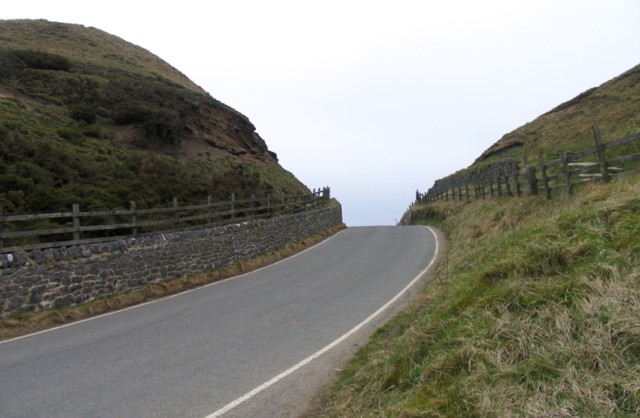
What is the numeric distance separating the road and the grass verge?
583 millimetres

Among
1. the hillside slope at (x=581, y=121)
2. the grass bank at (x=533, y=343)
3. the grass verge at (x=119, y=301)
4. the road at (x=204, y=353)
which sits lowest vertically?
the road at (x=204, y=353)

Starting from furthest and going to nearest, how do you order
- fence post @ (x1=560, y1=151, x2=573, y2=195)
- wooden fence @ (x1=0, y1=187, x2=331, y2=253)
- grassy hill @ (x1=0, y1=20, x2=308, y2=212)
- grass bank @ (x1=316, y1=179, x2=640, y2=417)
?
grassy hill @ (x1=0, y1=20, x2=308, y2=212), fence post @ (x1=560, y1=151, x2=573, y2=195), wooden fence @ (x1=0, y1=187, x2=331, y2=253), grass bank @ (x1=316, y1=179, x2=640, y2=417)

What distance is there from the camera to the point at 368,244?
22.1 m

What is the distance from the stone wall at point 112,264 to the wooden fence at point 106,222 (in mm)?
343

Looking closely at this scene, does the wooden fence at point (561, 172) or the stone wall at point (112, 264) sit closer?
the stone wall at point (112, 264)

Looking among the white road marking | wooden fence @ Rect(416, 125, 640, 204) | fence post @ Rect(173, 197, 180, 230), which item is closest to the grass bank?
the white road marking

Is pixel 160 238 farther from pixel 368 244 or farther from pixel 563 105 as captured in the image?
pixel 563 105

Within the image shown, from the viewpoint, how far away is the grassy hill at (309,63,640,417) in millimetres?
3443

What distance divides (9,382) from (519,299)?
21.4ft

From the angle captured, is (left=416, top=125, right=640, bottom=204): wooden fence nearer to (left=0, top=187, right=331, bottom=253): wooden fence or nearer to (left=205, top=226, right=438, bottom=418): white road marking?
(left=205, top=226, right=438, bottom=418): white road marking

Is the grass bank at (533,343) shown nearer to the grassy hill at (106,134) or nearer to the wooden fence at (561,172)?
the wooden fence at (561,172)

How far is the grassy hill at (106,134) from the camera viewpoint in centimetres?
1734

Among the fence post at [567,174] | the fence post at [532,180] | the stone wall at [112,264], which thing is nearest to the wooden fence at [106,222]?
the stone wall at [112,264]

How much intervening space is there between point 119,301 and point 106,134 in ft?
54.5
